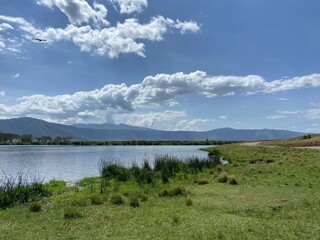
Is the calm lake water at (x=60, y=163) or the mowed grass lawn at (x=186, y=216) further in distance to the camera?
the calm lake water at (x=60, y=163)

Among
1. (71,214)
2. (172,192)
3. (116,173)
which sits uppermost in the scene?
(116,173)

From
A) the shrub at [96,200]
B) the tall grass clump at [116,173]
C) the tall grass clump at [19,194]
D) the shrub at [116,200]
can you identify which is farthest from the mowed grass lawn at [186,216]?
the tall grass clump at [116,173]

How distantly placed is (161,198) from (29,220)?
23.9 feet

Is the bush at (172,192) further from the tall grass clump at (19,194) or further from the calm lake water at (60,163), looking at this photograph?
the calm lake water at (60,163)

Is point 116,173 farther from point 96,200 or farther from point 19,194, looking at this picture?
point 96,200

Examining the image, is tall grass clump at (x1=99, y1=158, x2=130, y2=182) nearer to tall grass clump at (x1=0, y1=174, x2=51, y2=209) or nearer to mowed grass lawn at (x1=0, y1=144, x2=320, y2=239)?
A: mowed grass lawn at (x1=0, y1=144, x2=320, y2=239)

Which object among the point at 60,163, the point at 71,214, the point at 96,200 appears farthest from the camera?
the point at 60,163

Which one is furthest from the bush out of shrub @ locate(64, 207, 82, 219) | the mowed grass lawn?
shrub @ locate(64, 207, 82, 219)

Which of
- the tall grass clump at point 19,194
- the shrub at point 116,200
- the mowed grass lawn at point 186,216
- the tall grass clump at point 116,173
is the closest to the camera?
the mowed grass lawn at point 186,216

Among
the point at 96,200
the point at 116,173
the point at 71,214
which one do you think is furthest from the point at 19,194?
the point at 116,173

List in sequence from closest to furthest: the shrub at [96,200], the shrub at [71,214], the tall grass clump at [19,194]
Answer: the shrub at [71,214] < the shrub at [96,200] < the tall grass clump at [19,194]

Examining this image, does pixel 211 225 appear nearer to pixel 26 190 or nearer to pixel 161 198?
pixel 161 198

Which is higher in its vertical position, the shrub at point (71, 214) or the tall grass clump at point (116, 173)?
the tall grass clump at point (116, 173)

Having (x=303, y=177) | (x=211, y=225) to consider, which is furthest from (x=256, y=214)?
(x=303, y=177)
